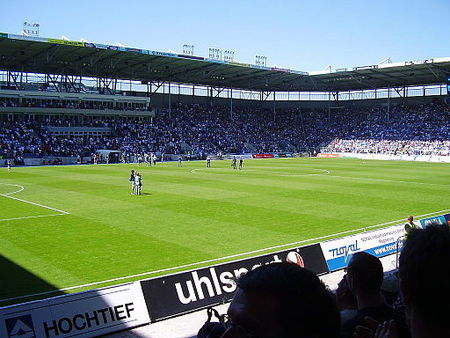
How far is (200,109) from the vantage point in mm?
96562

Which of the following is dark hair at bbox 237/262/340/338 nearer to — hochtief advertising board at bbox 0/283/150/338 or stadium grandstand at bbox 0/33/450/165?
hochtief advertising board at bbox 0/283/150/338

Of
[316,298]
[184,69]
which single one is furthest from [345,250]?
[184,69]

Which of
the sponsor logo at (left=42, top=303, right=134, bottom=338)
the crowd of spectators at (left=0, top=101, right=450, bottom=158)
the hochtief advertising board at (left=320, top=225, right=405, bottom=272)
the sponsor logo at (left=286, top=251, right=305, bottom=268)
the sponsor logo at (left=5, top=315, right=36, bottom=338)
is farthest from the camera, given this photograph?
the crowd of spectators at (left=0, top=101, right=450, bottom=158)

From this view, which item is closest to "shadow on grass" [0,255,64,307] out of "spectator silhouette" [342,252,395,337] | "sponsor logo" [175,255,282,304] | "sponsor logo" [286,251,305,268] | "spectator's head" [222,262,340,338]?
"sponsor logo" [175,255,282,304]

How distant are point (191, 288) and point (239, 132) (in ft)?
278

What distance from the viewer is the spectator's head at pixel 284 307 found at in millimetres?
1961

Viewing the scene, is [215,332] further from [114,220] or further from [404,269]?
[114,220]

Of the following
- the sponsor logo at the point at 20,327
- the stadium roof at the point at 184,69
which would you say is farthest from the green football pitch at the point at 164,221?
the stadium roof at the point at 184,69

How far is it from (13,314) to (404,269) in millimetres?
8570

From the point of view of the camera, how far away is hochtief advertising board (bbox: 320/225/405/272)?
14.7m

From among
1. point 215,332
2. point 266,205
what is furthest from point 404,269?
point 266,205

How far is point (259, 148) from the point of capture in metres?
92.4

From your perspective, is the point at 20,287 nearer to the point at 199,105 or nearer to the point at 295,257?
the point at 295,257

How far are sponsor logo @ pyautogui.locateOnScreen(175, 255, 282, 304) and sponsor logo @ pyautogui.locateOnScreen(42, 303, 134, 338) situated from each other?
4.37 ft
